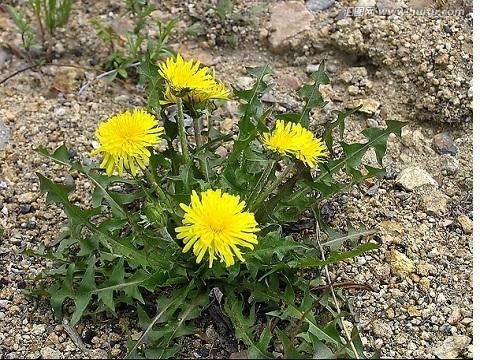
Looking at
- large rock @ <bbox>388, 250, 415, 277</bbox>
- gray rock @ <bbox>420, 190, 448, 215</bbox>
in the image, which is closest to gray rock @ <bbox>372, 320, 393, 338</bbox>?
large rock @ <bbox>388, 250, 415, 277</bbox>

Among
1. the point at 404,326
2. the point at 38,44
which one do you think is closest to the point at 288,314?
the point at 404,326

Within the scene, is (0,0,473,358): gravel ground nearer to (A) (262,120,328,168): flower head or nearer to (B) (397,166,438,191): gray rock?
(B) (397,166,438,191): gray rock

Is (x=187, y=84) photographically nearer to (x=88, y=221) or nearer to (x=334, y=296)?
(x=88, y=221)

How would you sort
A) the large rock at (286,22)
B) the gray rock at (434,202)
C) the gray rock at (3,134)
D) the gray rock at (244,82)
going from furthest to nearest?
the large rock at (286,22) < the gray rock at (244,82) < the gray rock at (3,134) < the gray rock at (434,202)

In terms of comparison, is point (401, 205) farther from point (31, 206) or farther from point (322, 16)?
point (31, 206)

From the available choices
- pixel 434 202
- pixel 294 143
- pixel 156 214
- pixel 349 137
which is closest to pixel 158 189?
pixel 156 214

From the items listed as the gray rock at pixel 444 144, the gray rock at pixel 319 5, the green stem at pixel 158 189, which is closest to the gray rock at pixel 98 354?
the green stem at pixel 158 189

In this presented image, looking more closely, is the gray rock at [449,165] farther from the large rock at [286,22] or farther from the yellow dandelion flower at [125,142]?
the yellow dandelion flower at [125,142]
